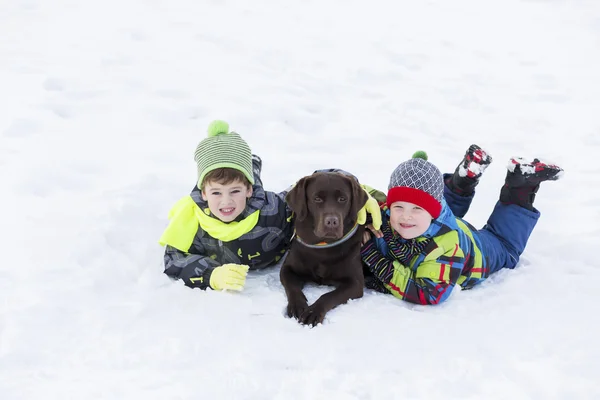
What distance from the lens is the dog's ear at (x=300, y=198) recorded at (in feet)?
11.2

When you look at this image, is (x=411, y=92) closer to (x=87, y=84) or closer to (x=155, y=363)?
(x=87, y=84)

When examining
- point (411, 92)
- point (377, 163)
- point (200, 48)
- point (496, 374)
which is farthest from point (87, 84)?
point (496, 374)

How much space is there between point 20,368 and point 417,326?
6.79ft

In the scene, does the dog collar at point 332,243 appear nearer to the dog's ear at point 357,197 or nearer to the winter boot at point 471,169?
the dog's ear at point 357,197

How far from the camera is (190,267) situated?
3605 millimetres

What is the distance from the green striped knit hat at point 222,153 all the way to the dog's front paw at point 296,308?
0.87 metres

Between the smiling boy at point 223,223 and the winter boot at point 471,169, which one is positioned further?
the winter boot at point 471,169

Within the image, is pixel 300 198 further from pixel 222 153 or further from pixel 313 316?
pixel 313 316

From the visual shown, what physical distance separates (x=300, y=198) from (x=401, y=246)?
817mm

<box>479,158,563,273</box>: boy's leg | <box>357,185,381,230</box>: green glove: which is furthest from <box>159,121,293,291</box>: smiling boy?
<box>479,158,563,273</box>: boy's leg

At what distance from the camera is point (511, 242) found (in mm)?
4172

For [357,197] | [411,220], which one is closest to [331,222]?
[357,197]

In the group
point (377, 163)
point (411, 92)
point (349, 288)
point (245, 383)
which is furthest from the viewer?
point (411, 92)

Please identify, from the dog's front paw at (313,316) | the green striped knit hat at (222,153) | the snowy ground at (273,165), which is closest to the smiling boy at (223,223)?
the green striped knit hat at (222,153)
